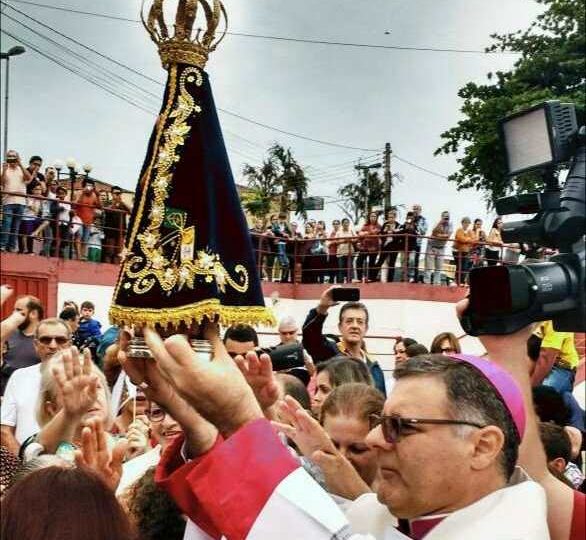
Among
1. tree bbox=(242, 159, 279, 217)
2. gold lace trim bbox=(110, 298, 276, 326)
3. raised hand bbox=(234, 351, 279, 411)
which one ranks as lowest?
raised hand bbox=(234, 351, 279, 411)

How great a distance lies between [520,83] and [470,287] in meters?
2.77

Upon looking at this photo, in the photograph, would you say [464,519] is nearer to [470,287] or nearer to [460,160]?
[470,287]

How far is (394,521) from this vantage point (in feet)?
4.97

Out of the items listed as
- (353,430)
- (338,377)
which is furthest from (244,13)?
(353,430)

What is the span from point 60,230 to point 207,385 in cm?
846

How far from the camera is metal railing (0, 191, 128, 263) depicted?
8.00 m

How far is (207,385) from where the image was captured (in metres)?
1.07

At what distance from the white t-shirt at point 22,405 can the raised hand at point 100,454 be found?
1718 mm

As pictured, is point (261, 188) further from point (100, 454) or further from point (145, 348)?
point (100, 454)

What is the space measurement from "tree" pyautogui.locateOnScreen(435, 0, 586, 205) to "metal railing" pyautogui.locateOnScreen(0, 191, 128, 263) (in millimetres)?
4423

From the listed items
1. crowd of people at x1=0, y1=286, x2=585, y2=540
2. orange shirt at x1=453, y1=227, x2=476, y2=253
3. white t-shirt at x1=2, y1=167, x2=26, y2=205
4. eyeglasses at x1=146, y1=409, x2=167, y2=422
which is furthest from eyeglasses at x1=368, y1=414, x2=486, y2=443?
orange shirt at x1=453, y1=227, x2=476, y2=253

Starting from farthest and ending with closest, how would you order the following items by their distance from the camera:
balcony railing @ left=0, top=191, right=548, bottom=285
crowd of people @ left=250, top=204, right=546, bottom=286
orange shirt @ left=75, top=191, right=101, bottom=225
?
crowd of people @ left=250, top=204, right=546, bottom=286 < balcony railing @ left=0, top=191, right=548, bottom=285 < orange shirt @ left=75, top=191, right=101, bottom=225

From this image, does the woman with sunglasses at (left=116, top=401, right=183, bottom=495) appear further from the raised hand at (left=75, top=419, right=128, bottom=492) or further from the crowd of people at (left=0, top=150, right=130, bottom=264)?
the crowd of people at (left=0, top=150, right=130, bottom=264)

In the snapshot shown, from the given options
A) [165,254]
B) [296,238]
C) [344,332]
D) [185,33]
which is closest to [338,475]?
[165,254]
